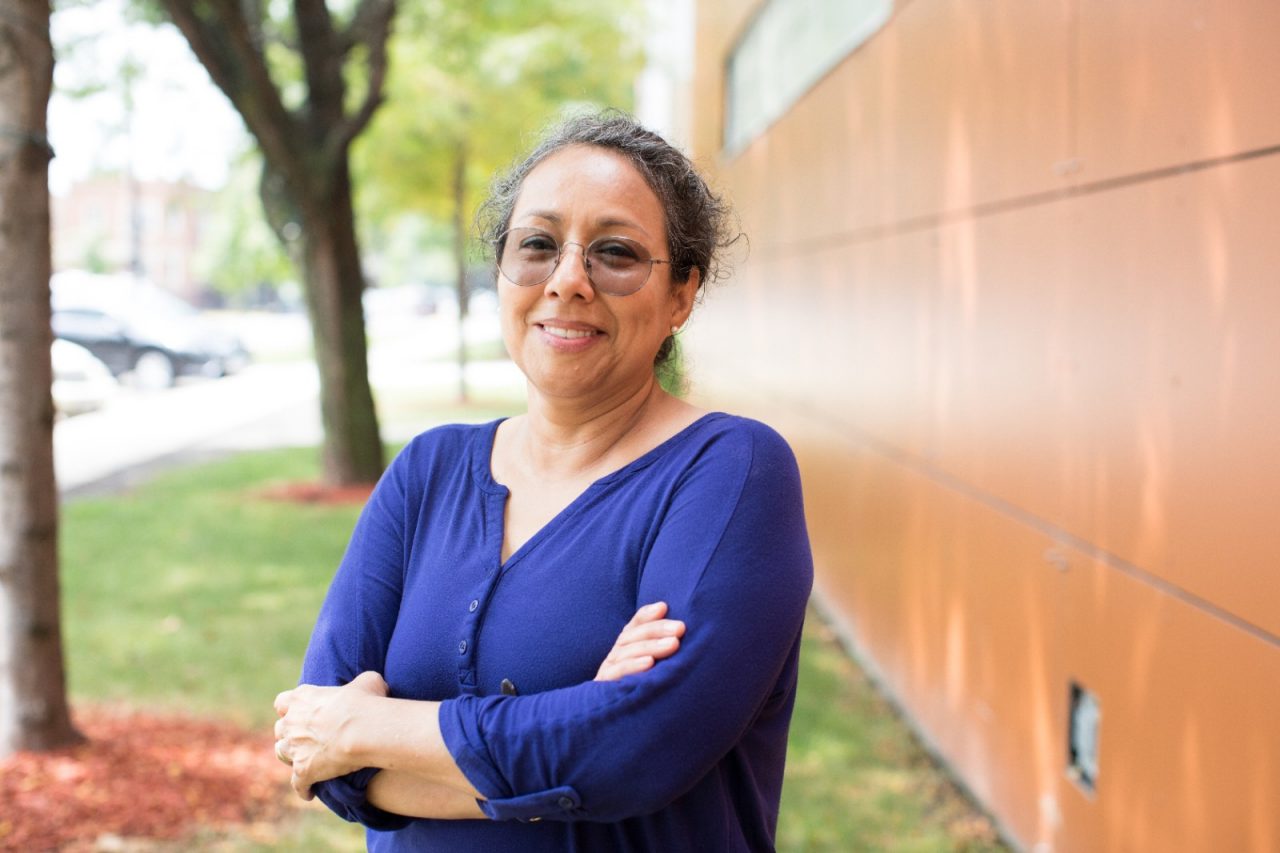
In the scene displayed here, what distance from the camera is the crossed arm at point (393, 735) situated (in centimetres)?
188

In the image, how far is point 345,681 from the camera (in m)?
2.21

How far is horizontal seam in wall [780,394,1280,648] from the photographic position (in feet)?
10.2

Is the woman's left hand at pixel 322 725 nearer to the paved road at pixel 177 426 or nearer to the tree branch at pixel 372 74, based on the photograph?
the tree branch at pixel 372 74

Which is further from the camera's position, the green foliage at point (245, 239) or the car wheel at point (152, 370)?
the car wheel at point (152, 370)

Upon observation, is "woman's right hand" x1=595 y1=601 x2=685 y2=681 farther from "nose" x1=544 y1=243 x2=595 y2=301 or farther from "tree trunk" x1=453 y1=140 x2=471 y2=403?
"tree trunk" x1=453 y1=140 x2=471 y2=403

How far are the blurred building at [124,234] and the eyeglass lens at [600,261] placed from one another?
176 ft

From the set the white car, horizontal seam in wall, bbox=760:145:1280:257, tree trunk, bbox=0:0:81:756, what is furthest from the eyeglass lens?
the white car

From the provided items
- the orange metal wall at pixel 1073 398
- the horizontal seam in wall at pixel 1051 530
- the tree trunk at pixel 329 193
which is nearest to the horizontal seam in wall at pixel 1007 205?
the orange metal wall at pixel 1073 398

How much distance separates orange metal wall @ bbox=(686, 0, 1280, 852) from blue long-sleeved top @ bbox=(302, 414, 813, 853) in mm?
957

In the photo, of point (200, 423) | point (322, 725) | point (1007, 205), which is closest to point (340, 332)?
point (1007, 205)

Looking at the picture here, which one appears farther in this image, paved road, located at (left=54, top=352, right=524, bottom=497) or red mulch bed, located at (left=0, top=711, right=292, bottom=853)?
paved road, located at (left=54, top=352, right=524, bottom=497)

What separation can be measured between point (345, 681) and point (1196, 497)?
2.22 metres

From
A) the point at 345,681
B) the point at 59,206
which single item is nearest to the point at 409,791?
the point at 345,681

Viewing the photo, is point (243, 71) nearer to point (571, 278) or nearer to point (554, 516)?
point (571, 278)
